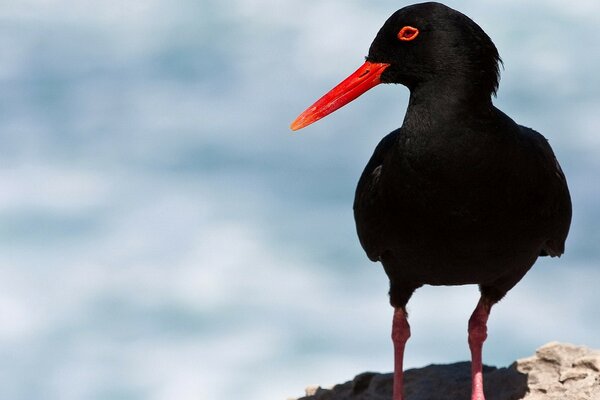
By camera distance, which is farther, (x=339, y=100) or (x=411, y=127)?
(x=339, y=100)

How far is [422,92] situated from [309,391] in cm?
410

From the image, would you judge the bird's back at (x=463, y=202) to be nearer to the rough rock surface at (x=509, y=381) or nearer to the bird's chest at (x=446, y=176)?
the bird's chest at (x=446, y=176)

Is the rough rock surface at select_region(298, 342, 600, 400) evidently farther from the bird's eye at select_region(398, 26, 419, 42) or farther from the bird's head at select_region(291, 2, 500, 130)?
the bird's eye at select_region(398, 26, 419, 42)

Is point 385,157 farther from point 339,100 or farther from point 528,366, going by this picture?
point 528,366

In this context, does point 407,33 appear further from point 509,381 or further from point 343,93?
point 509,381

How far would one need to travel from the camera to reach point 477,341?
29.4 ft

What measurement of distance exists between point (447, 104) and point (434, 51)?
15.5 inches

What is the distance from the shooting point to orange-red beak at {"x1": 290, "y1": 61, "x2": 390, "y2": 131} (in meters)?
7.79

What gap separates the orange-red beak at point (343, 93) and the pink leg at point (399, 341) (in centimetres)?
188

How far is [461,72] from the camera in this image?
285 inches

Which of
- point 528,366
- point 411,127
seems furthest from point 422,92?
point 528,366

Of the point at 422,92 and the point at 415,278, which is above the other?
the point at 422,92

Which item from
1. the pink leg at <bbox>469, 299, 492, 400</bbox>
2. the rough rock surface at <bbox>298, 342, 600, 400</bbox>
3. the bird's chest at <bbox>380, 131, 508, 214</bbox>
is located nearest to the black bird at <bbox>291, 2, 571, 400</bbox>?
the bird's chest at <bbox>380, 131, 508, 214</bbox>

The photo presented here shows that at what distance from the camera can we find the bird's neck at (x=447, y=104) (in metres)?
7.23
